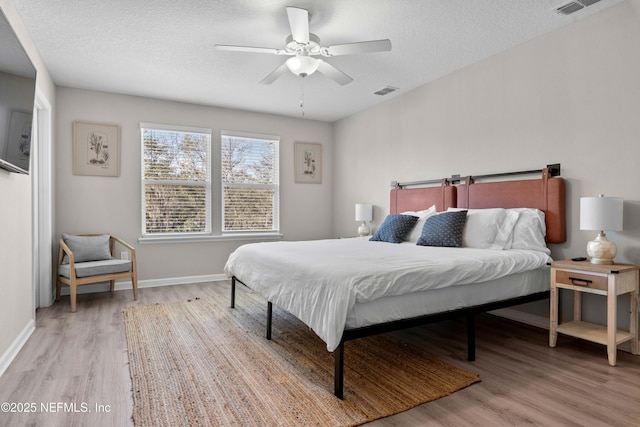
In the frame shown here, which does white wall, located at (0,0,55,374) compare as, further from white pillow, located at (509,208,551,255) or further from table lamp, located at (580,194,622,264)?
table lamp, located at (580,194,622,264)

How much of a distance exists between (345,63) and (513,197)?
7.21 feet

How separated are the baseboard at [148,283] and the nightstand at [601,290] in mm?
3819

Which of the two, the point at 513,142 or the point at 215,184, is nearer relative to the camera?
the point at 513,142

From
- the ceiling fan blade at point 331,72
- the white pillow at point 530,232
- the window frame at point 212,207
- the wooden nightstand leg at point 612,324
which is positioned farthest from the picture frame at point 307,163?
the wooden nightstand leg at point 612,324

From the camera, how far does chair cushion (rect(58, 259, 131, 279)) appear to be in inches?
155

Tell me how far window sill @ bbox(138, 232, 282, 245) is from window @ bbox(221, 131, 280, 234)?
0.35ft

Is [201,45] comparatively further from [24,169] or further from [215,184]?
[215,184]

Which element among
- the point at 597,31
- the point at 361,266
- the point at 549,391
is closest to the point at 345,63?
the point at 597,31

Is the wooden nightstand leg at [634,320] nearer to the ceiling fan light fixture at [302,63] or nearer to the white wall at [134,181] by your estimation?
the ceiling fan light fixture at [302,63]

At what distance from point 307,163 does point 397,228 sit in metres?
2.74

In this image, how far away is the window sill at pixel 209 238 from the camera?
16.5 feet

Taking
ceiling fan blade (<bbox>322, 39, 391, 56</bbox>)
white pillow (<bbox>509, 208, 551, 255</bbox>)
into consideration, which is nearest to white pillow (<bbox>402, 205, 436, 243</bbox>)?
white pillow (<bbox>509, 208, 551, 255</bbox>)

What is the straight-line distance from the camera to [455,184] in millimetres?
4168

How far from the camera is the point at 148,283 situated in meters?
5.02
